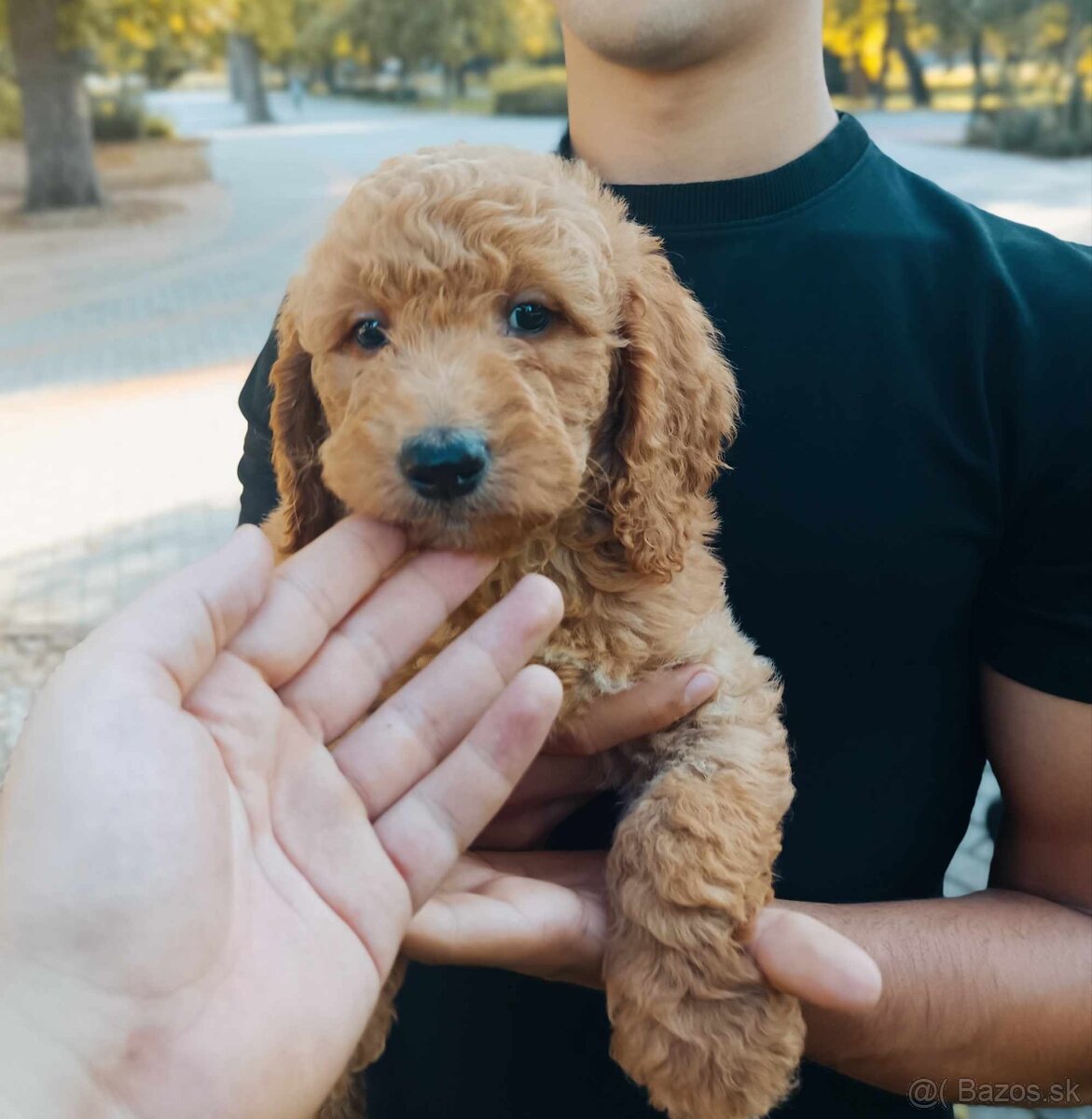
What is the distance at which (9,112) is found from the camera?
111 ft

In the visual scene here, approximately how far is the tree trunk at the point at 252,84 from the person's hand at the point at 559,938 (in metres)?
53.4

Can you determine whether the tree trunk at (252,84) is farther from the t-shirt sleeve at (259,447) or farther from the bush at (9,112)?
the t-shirt sleeve at (259,447)

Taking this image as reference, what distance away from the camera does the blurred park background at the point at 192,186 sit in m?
9.13

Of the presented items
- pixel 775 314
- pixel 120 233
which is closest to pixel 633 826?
pixel 775 314

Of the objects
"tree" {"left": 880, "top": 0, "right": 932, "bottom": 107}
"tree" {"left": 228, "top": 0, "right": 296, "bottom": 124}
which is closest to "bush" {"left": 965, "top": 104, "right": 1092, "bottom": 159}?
"tree" {"left": 880, "top": 0, "right": 932, "bottom": 107}

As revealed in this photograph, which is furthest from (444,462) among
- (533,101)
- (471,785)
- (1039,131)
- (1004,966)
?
(533,101)

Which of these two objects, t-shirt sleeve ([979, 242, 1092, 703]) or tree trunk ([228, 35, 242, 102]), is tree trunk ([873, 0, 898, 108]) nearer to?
tree trunk ([228, 35, 242, 102])

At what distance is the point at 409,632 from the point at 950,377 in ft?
3.98

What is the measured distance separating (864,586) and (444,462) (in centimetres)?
93

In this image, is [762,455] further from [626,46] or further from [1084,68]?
[1084,68]

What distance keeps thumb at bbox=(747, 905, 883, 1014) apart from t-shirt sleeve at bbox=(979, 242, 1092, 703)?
780mm

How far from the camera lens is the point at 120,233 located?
22031 millimetres

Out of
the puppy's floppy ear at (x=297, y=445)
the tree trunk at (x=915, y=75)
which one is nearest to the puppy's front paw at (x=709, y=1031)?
the puppy's floppy ear at (x=297, y=445)

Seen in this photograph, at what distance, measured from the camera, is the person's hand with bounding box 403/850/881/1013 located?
72.2 inches
